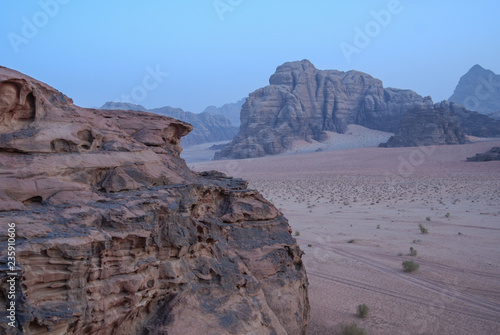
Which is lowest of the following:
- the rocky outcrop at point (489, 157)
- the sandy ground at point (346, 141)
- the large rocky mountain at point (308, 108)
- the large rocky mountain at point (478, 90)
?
the rocky outcrop at point (489, 157)

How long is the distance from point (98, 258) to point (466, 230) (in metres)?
14.9

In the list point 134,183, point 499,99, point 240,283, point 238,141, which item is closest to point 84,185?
point 134,183

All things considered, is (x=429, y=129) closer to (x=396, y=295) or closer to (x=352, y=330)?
(x=396, y=295)

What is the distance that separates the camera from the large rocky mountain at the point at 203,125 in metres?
123

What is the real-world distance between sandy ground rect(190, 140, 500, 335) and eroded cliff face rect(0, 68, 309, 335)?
2802 millimetres

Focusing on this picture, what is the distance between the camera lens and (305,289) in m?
6.57

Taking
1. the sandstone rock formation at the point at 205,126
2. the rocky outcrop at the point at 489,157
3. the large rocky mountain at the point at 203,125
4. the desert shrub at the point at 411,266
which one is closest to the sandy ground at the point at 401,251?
the desert shrub at the point at 411,266

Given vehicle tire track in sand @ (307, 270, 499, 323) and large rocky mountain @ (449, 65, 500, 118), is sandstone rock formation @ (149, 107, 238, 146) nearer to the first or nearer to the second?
large rocky mountain @ (449, 65, 500, 118)

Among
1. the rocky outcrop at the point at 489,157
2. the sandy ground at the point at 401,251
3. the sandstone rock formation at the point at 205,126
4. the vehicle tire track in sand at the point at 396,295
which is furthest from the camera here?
the sandstone rock formation at the point at 205,126

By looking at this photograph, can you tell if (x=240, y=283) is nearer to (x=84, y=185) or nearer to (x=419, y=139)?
(x=84, y=185)

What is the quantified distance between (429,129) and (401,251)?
175 ft

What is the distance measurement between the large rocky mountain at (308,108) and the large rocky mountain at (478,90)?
2499 inches

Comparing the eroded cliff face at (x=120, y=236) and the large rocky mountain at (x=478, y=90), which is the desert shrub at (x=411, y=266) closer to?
the eroded cliff face at (x=120, y=236)

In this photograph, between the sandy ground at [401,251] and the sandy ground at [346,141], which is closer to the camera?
the sandy ground at [401,251]
